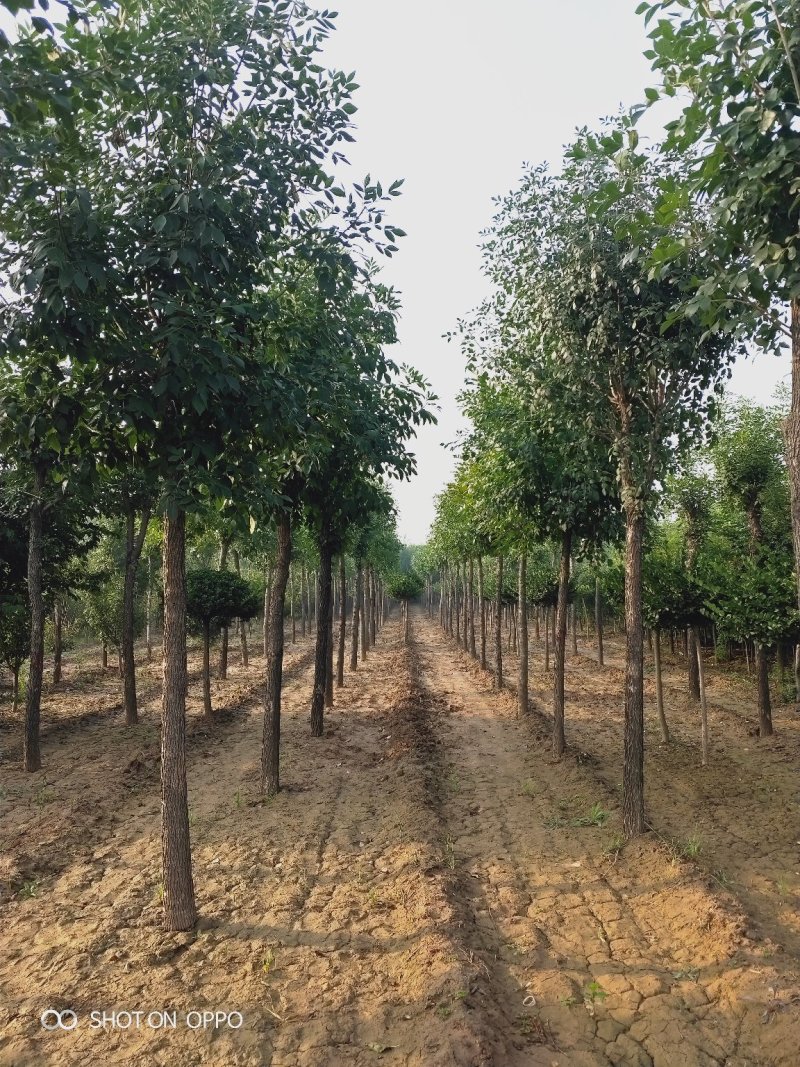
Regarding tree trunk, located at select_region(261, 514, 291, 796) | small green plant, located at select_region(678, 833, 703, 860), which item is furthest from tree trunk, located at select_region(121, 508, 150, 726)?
small green plant, located at select_region(678, 833, 703, 860)

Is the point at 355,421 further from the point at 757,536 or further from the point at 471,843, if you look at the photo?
the point at 757,536

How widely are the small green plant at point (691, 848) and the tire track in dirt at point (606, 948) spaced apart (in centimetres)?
36

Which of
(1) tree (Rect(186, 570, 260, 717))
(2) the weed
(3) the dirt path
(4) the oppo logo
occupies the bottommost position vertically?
(3) the dirt path

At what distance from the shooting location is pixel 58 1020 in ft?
15.8

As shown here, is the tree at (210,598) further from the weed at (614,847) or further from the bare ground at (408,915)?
the weed at (614,847)

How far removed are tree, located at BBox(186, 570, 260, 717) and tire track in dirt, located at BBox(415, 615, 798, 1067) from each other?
7828mm

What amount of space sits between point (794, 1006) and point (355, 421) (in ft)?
24.2

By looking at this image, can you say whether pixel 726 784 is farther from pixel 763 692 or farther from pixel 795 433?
pixel 795 433

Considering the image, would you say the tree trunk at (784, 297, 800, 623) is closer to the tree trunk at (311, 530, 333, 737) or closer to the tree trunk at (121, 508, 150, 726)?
the tree trunk at (311, 530, 333, 737)

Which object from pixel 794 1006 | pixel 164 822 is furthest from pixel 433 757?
pixel 794 1006

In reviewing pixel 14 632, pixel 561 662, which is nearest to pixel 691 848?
pixel 561 662

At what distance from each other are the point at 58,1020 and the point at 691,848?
635 centimetres

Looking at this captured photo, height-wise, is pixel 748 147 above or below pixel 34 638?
above

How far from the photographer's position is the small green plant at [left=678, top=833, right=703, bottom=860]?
296 inches
